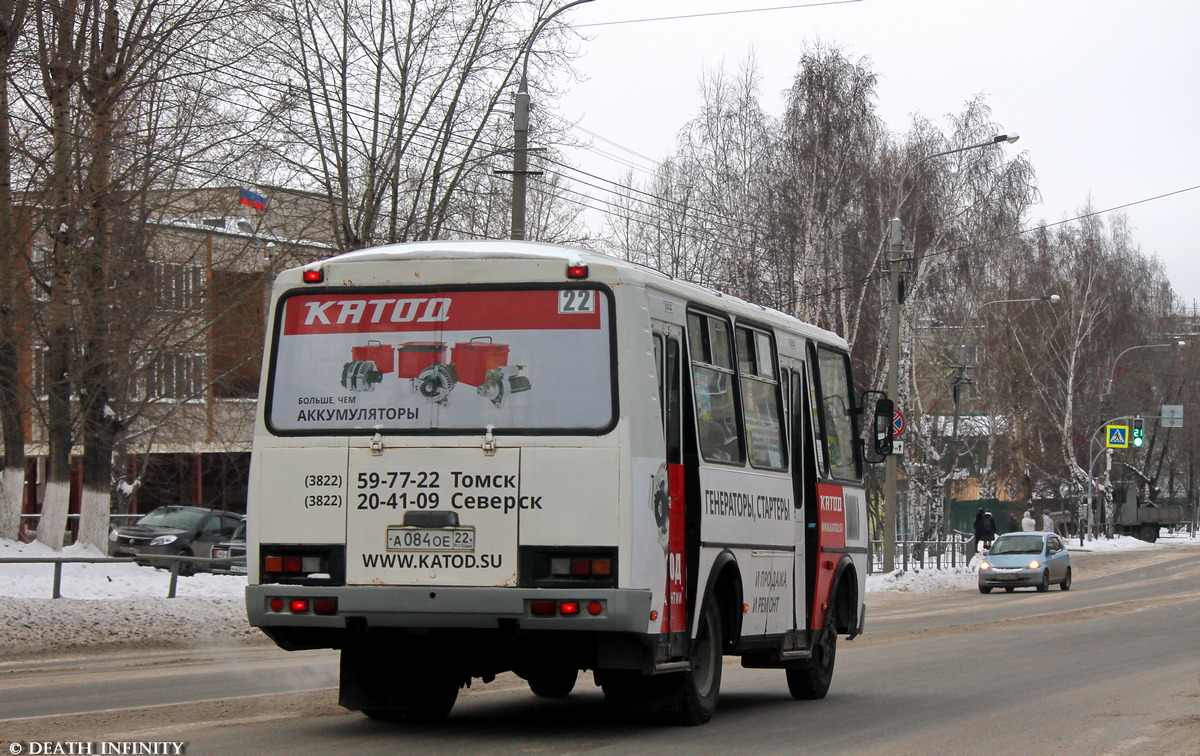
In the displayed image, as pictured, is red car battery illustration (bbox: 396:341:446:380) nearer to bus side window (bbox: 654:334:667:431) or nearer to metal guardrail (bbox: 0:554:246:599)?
bus side window (bbox: 654:334:667:431)

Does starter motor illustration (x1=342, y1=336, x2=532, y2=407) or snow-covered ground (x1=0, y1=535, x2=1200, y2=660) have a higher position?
starter motor illustration (x1=342, y1=336, x2=532, y2=407)

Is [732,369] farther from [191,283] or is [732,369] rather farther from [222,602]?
[191,283]

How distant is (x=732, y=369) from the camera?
10.5 meters

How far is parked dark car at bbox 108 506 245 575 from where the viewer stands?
1264 inches

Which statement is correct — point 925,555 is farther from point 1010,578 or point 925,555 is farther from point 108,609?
point 108,609

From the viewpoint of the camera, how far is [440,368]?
9039 mm

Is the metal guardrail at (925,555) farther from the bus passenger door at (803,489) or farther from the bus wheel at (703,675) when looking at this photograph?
the bus wheel at (703,675)

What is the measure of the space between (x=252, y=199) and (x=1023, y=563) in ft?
63.8

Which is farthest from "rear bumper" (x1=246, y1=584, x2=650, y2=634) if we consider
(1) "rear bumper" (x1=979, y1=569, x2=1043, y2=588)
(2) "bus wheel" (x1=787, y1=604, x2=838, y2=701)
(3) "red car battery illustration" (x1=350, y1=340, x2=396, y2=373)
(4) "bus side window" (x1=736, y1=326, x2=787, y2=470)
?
(1) "rear bumper" (x1=979, y1=569, x2=1043, y2=588)

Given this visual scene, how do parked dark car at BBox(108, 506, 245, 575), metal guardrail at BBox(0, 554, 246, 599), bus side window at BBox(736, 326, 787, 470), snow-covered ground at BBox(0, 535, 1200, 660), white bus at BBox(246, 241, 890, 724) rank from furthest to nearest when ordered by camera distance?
parked dark car at BBox(108, 506, 245, 575)
metal guardrail at BBox(0, 554, 246, 599)
snow-covered ground at BBox(0, 535, 1200, 660)
bus side window at BBox(736, 326, 787, 470)
white bus at BBox(246, 241, 890, 724)

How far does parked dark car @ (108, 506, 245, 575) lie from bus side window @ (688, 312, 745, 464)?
76.0 feet

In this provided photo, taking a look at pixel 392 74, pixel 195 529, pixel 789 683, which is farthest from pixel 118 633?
pixel 392 74

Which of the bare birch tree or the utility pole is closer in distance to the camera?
the bare birch tree

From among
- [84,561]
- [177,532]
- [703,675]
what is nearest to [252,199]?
[177,532]
